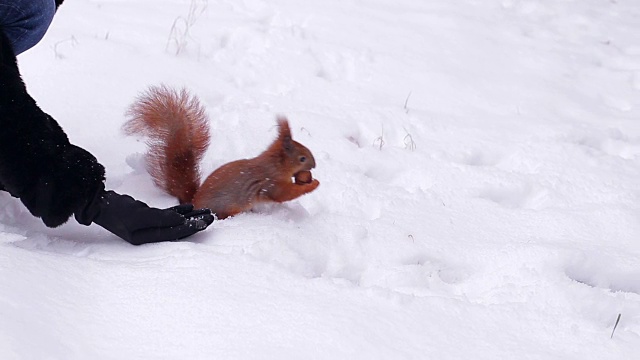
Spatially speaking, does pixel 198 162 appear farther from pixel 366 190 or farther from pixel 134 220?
pixel 366 190

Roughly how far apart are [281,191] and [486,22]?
2568 mm

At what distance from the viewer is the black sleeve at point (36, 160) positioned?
1.88 meters

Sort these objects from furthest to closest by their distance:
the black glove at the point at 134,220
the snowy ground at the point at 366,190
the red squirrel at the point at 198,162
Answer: the red squirrel at the point at 198,162 → the black glove at the point at 134,220 → the snowy ground at the point at 366,190

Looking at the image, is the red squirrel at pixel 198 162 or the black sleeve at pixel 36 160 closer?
the black sleeve at pixel 36 160

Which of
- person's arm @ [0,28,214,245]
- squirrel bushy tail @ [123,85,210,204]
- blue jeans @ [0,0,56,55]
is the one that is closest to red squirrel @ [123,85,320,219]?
squirrel bushy tail @ [123,85,210,204]

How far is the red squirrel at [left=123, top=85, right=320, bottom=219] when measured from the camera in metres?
2.35

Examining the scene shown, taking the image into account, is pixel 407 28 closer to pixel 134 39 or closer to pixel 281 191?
pixel 134 39

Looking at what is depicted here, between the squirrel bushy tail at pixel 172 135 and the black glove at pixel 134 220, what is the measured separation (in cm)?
31

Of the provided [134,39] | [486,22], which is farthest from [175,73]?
[486,22]

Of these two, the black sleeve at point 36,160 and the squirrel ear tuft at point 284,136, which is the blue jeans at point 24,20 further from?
the squirrel ear tuft at point 284,136

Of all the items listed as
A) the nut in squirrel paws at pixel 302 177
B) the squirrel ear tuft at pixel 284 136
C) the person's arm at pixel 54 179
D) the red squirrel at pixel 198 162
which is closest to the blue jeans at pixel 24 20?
the person's arm at pixel 54 179

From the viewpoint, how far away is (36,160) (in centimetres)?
190

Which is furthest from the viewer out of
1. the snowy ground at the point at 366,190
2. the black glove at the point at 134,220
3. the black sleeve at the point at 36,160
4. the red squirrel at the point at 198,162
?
the red squirrel at the point at 198,162

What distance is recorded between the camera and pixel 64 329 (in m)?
1.46
